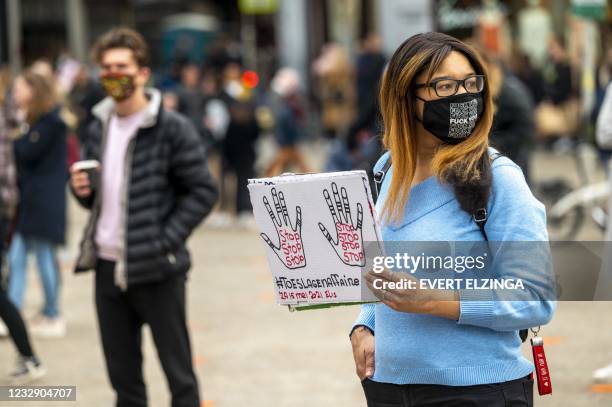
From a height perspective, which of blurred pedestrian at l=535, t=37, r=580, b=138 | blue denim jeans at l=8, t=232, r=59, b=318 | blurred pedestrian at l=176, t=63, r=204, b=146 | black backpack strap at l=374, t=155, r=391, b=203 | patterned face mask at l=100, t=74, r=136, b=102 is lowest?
blurred pedestrian at l=535, t=37, r=580, b=138

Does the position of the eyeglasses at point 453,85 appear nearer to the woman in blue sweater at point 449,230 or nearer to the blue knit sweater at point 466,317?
the woman in blue sweater at point 449,230

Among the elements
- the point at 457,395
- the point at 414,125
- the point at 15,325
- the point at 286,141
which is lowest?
the point at 286,141

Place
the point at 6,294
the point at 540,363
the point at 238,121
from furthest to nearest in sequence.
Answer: the point at 238,121
the point at 6,294
the point at 540,363

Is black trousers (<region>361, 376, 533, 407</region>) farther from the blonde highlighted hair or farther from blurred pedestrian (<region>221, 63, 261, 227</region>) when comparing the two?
blurred pedestrian (<region>221, 63, 261, 227</region>)

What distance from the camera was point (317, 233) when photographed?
3174 mm

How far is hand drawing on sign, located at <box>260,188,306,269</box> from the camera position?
320 cm

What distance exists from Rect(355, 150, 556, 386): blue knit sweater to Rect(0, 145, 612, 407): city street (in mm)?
3457

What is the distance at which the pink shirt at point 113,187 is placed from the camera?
5430 mm

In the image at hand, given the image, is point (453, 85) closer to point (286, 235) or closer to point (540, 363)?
point (286, 235)

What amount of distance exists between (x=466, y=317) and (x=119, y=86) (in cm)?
284

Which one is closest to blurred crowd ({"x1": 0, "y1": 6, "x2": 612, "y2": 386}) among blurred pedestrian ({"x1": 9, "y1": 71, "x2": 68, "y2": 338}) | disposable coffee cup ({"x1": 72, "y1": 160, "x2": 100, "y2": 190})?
blurred pedestrian ({"x1": 9, "y1": 71, "x2": 68, "y2": 338})

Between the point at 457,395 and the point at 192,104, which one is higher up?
the point at 457,395

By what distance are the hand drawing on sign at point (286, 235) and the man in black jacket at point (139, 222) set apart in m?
2.12

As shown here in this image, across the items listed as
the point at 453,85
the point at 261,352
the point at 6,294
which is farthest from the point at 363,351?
the point at 261,352
